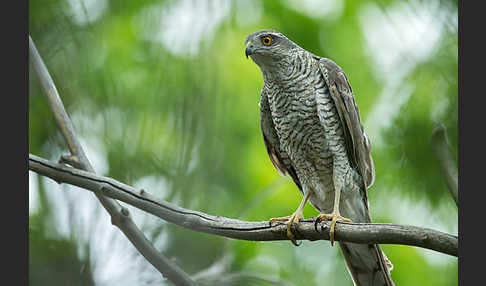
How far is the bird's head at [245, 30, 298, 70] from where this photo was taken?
86.9 inches

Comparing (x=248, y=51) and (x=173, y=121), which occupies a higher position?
(x=248, y=51)

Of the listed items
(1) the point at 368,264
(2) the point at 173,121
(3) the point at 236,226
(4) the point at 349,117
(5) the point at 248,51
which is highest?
(5) the point at 248,51

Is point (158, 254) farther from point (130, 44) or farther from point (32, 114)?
point (130, 44)

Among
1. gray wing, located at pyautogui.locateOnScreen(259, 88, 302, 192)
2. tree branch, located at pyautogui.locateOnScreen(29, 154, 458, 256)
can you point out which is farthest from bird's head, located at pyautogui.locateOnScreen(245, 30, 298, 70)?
tree branch, located at pyautogui.locateOnScreen(29, 154, 458, 256)

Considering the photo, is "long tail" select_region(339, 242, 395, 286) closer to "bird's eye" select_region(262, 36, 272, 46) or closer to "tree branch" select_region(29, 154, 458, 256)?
"tree branch" select_region(29, 154, 458, 256)

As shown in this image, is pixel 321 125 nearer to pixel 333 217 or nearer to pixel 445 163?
pixel 333 217

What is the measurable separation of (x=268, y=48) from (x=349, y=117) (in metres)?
0.51

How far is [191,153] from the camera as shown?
872mm

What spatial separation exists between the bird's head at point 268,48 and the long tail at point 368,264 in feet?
3.24

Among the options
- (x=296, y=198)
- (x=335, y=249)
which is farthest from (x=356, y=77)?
(x=335, y=249)

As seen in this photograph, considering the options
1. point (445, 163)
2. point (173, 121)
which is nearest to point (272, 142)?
point (445, 163)

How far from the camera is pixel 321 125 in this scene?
2.22 metres

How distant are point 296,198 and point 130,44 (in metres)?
1.97

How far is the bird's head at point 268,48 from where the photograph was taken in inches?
86.9
